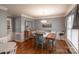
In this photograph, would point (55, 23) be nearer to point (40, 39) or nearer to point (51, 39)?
point (51, 39)

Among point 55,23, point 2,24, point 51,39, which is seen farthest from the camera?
point 51,39

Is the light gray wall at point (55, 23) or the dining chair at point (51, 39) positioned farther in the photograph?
the dining chair at point (51, 39)

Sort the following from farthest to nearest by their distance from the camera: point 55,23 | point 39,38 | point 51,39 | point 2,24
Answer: point 39,38 < point 51,39 < point 55,23 < point 2,24

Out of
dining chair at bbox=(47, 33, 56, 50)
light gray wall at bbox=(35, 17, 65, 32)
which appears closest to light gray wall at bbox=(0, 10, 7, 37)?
light gray wall at bbox=(35, 17, 65, 32)

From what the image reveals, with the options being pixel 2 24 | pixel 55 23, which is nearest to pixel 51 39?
pixel 55 23

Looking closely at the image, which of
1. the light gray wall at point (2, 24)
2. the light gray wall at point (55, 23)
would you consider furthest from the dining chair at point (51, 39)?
the light gray wall at point (2, 24)

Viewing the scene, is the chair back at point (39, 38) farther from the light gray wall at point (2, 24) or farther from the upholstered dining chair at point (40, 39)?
the light gray wall at point (2, 24)

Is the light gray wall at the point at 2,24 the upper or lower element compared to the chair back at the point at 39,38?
upper

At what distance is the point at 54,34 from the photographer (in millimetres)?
3578

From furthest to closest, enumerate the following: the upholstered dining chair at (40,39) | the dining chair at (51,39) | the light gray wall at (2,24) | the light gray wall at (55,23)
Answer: the upholstered dining chair at (40,39) < the dining chair at (51,39) < the light gray wall at (55,23) < the light gray wall at (2,24)

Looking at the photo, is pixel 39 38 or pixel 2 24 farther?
pixel 39 38

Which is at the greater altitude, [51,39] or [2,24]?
[2,24]

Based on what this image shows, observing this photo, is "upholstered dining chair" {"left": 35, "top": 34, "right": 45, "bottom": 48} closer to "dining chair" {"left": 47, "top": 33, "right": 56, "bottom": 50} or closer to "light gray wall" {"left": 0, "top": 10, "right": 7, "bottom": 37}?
"dining chair" {"left": 47, "top": 33, "right": 56, "bottom": 50}
